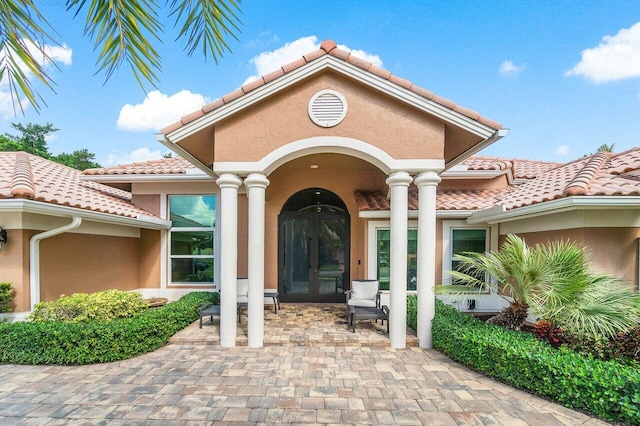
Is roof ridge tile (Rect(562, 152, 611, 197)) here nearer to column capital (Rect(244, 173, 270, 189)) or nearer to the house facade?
the house facade

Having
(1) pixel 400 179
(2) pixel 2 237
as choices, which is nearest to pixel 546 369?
(1) pixel 400 179

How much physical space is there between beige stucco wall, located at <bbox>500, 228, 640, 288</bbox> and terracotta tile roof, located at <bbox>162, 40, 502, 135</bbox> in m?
3.13

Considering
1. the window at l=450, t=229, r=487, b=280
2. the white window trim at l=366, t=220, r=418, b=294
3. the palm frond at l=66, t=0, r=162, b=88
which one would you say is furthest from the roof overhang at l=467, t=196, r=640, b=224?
the palm frond at l=66, t=0, r=162, b=88

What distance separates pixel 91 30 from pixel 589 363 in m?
7.64

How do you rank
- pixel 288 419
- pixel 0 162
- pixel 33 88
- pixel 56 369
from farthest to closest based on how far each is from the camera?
pixel 0 162
pixel 56 369
pixel 288 419
pixel 33 88

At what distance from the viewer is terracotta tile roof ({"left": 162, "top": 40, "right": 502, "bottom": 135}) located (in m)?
6.61

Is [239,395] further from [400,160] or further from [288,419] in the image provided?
[400,160]

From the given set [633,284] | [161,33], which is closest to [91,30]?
[161,33]

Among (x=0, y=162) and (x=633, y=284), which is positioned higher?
(x=0, y=162)

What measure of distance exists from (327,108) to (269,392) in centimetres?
575

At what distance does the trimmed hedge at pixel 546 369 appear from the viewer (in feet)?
13.2

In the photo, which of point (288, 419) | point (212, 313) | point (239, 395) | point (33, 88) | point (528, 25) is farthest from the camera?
point (528, 25)

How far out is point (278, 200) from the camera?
36.8ft

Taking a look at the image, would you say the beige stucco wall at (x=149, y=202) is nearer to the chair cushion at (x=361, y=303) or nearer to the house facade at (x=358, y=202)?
the house facade at (x=358, y=202)
